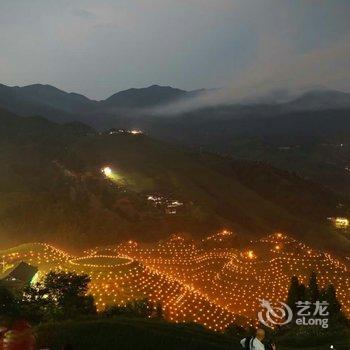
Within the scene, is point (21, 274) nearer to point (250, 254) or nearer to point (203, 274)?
point (203, 274)

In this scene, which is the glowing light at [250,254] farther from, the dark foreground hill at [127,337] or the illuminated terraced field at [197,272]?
the dark foreground hill at [127,337]

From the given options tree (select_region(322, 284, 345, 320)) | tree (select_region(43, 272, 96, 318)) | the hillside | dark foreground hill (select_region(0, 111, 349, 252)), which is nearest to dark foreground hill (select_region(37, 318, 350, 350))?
the hillside

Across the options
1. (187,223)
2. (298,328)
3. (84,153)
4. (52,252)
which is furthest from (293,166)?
(298,328)

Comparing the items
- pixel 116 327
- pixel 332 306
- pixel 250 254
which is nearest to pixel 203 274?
pixel 250 254

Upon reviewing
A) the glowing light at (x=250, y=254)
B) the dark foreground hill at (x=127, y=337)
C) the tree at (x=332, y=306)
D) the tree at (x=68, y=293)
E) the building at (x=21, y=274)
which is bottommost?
the glowing light at (x=250, y=254)

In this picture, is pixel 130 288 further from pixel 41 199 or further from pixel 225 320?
pixel 41 199

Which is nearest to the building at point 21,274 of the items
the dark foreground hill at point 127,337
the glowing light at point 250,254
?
the dark foreground hill at point 127,337

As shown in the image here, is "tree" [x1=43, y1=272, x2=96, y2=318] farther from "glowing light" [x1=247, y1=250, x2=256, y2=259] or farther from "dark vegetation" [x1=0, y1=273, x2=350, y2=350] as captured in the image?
"glowing light" [x1=247, y1=250, x2=256, y2=259]
